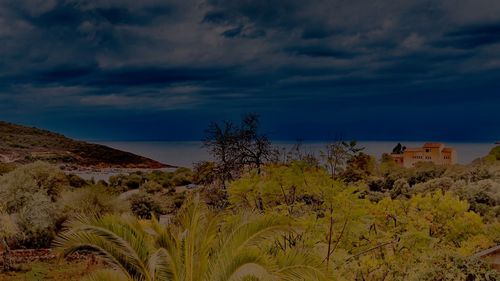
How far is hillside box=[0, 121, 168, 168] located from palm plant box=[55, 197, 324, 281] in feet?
144

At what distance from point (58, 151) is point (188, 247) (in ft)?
158

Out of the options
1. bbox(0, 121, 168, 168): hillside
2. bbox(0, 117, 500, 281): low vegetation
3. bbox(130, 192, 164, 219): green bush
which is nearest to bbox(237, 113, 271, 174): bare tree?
bbox(0, 117, 500, 281): low vegetation

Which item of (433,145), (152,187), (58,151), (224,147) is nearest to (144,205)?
(152,187)

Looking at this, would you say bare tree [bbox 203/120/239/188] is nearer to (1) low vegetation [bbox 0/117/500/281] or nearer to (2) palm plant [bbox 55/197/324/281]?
(1) low vegetation [bbox 0/117/500/281]

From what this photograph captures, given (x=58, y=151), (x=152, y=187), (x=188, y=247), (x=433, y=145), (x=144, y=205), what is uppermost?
(x=58, y=151)

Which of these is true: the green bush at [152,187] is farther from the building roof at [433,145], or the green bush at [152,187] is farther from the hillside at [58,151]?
the building roof at [433,145]

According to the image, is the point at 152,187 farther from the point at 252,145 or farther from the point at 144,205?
the point at 252,145

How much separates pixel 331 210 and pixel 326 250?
3.62 ft

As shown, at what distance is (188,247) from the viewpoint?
24.0ft

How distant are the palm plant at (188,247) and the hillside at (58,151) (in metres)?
43.9

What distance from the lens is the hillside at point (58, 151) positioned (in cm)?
4931

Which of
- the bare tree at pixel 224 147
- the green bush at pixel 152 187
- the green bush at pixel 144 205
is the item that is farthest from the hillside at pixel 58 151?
the bare tree at pixel 224 147

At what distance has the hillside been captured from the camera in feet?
162

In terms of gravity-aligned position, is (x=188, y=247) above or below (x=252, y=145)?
below
